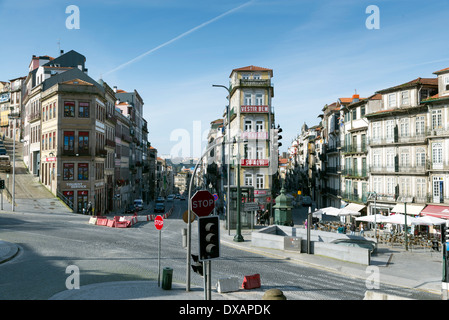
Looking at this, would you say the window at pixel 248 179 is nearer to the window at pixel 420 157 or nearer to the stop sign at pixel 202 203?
the window at pixel 420 157

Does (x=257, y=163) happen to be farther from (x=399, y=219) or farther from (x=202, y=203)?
(x=202, y=203)

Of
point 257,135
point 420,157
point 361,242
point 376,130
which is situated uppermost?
point 257,135

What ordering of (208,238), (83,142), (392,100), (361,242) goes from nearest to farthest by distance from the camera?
(208,238) < (361,242) < (392,100) < (83,142)

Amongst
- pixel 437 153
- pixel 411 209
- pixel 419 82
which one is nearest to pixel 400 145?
pixel 437 153

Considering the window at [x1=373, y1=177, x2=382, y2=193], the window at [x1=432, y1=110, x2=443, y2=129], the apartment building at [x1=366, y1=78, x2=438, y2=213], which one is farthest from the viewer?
the window at [x1=373, y1=177, x2=382, y2=193]

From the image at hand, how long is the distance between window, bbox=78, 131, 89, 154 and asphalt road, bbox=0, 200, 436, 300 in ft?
54.5

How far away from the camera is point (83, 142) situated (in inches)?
1761

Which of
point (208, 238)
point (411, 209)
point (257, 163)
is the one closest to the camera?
point (208, 238)

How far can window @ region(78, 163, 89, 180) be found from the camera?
44344 millimetres

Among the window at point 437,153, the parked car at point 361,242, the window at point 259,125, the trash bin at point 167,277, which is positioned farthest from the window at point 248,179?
the trash bin at point 167,277

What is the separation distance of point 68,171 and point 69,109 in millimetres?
7024

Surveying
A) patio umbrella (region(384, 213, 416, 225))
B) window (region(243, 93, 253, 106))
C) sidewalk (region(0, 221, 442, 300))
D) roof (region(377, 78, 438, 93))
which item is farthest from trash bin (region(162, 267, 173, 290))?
window (region(243, 93, 253, 106))

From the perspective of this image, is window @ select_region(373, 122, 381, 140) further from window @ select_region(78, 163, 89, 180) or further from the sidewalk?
window @ select_region(78, 163, 89, 180)

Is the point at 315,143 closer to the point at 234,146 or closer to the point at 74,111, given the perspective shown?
Result: the point at 234,146
